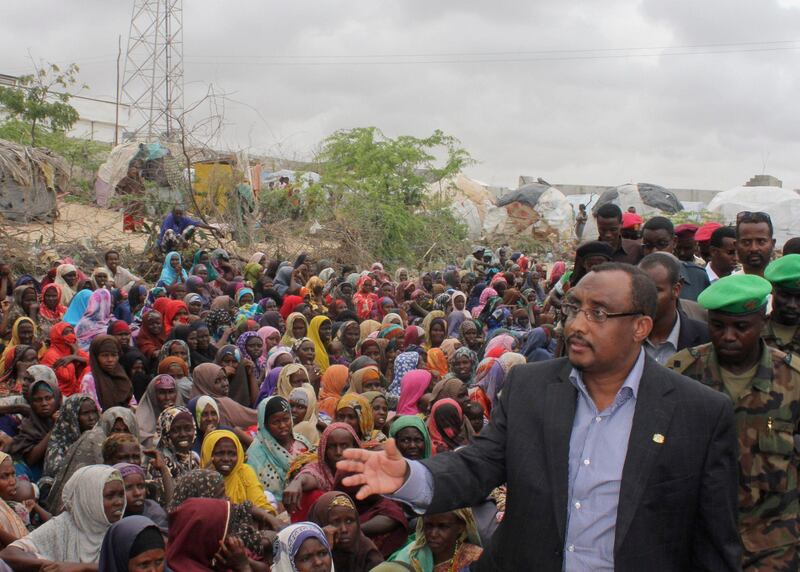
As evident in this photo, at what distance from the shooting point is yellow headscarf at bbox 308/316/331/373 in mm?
9648

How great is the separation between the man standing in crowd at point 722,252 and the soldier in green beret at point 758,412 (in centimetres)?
230

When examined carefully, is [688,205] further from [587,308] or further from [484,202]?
[587,308]

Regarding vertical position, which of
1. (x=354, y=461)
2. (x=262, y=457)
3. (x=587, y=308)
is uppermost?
(x=587, y=308)

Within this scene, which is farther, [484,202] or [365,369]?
[484,202]

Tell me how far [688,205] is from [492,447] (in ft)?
99.1

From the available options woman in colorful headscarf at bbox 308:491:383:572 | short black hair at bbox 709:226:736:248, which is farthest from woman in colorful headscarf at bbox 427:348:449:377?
woman in colorful headscarf at bbox 308:491:383:572

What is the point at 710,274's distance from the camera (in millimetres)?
5535

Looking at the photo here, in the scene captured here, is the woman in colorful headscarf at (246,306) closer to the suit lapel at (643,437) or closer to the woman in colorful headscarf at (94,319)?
the woman in colorful headscarf at (94,319)

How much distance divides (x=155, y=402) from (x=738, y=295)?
199 inches

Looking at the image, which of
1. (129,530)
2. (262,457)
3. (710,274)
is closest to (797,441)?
(710,274)

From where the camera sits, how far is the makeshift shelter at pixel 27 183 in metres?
16.2

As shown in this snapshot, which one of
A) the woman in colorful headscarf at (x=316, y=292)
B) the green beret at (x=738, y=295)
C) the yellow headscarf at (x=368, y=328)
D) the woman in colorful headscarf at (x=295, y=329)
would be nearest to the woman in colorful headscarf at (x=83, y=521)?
the green beret at (x=738, y=295)

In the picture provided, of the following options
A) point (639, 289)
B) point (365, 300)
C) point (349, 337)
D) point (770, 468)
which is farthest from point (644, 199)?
point (639, 289)

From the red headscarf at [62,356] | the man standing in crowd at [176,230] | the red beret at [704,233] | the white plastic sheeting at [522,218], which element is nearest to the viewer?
the red beret at [704,233]
